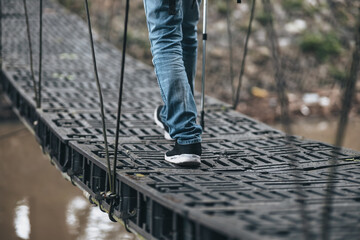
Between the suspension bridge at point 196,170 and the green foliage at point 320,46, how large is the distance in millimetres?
3495

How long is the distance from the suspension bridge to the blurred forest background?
271 centimetres

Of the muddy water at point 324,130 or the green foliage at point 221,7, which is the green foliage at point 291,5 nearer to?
the green foliage at point 221,7

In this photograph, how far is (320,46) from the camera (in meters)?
6.96

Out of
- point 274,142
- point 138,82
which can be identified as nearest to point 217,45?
point 138,82

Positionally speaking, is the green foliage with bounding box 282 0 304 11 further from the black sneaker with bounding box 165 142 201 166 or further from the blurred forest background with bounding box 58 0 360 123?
the black sneaker with bounding box 165 142 201 166

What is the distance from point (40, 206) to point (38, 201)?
100 mm

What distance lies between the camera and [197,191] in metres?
1.65

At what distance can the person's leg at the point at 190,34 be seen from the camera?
222cm

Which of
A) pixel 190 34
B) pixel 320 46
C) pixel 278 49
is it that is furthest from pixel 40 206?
pixel 320 46

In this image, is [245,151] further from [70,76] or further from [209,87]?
[209,87]

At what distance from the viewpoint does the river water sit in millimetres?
3643

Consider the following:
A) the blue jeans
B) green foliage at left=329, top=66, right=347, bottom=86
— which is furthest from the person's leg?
green foliage at left=329, top=66, right=347, bottom=86

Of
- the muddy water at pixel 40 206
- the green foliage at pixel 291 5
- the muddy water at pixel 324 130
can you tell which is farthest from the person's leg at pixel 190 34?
the green foliage at pixel 291 5

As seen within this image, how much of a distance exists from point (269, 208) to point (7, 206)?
9.83 ft
